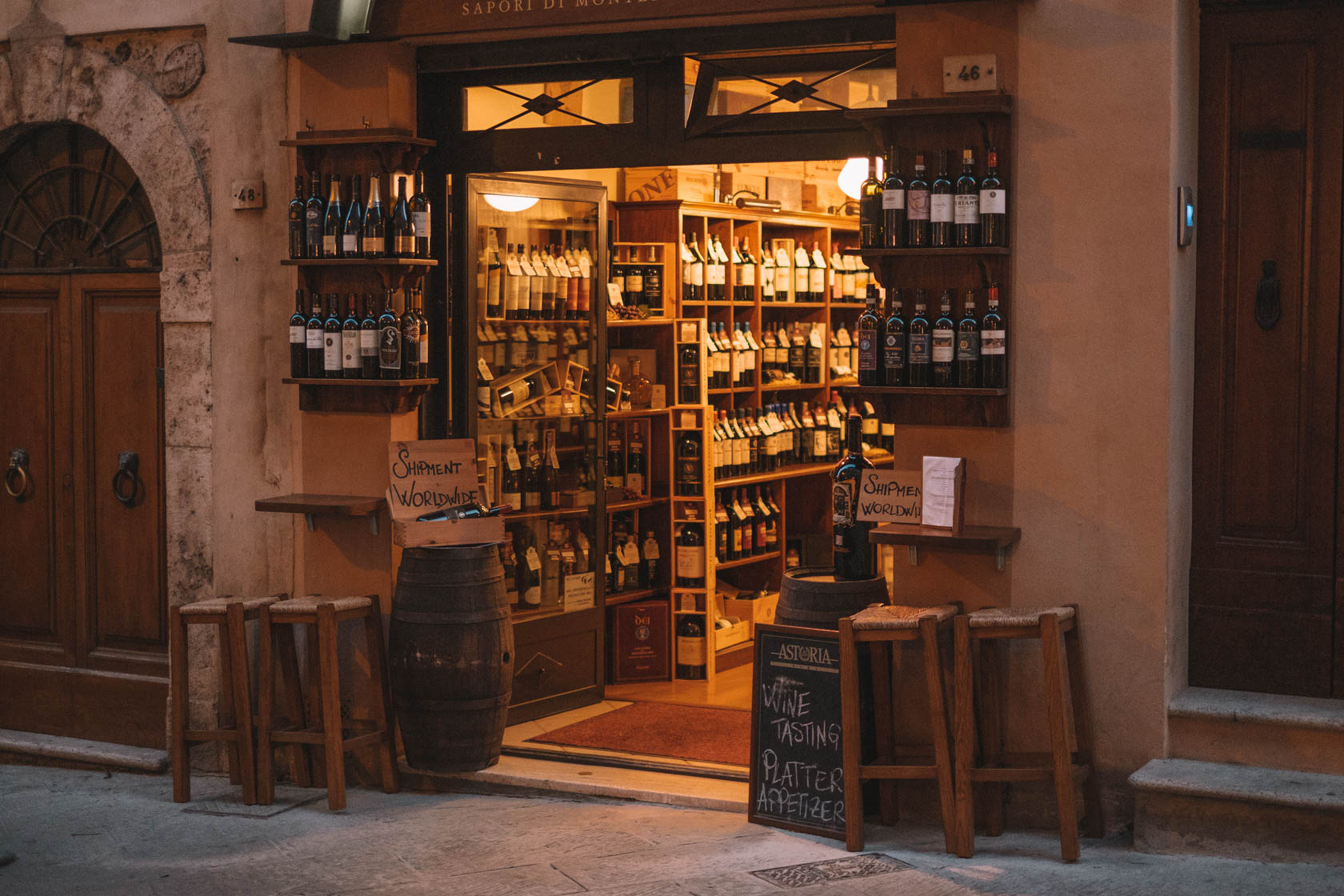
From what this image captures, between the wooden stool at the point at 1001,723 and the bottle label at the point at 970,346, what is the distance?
82 centimetres

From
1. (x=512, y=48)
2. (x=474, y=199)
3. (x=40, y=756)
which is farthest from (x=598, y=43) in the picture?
(x=40, y=756)

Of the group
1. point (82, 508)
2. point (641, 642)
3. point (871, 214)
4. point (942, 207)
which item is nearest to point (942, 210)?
point (942, 207)

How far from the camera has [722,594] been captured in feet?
25.7

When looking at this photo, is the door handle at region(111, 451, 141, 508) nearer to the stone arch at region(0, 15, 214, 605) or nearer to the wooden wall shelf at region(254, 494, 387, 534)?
the stone arch at region(0, 15, 214, 605)

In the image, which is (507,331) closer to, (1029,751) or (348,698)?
(348,698)

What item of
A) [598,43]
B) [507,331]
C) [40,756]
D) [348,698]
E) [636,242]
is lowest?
[40,756]

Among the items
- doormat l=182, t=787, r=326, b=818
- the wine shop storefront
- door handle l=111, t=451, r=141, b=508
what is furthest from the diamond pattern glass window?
doormat l=182, t=787, r=326, b=818

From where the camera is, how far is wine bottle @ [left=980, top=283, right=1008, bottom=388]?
4738mm

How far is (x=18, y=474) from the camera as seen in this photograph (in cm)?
654

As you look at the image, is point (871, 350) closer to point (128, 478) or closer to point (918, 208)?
point (918, 208)

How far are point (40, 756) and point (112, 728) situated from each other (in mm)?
333

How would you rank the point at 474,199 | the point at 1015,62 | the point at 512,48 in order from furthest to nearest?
the point at 474,199, the point at 512,48, the point at 1015,62

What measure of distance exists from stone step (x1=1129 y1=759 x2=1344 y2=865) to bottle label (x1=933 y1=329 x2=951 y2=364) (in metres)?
1.43

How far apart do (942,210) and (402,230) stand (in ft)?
6.79
